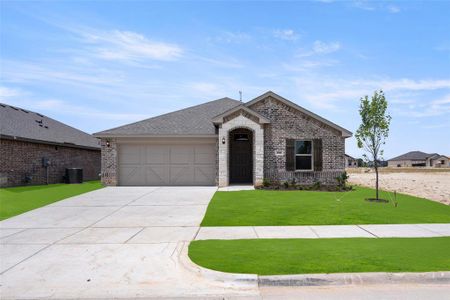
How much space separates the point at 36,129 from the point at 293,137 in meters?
18.2

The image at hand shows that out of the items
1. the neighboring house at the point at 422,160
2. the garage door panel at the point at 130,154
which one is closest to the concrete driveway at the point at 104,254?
the garage door panel at the point at 130,154

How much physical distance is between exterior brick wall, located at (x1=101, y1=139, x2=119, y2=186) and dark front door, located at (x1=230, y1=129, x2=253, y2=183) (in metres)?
7.20

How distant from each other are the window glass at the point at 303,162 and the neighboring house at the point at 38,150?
Result: 54.0 feet

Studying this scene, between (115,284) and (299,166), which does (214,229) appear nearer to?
(115,284)

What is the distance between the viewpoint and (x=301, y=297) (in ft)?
16.5

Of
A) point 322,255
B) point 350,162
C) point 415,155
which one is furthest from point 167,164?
point 415,155

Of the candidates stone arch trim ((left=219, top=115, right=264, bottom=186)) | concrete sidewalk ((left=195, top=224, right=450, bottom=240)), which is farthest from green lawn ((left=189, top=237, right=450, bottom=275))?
stone arch trim ((left=219, top=115, right=264, bottom=186))

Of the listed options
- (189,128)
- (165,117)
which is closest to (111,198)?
(189,128)

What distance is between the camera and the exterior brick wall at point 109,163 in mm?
20516

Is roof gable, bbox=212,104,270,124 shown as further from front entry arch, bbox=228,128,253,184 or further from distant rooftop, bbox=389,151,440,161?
distant rooftop, bbox=389,151,440,161

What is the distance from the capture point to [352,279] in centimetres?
548

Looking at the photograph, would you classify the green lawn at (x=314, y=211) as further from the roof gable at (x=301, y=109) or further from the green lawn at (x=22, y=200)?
the green lawn at (x=22, y=200)

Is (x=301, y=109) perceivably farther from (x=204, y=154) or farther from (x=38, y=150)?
(x=38, y=150)

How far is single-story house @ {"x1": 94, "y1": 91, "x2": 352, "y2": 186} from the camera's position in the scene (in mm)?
19094
